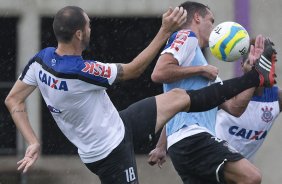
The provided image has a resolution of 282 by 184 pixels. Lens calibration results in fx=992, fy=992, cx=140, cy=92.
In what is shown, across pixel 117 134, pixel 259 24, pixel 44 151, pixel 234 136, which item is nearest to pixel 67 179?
pixel 44 151

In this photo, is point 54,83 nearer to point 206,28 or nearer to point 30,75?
point 30,75

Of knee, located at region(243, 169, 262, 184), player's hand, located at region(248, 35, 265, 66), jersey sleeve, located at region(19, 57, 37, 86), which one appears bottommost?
knee, located at region(243, 169, 262, 184)

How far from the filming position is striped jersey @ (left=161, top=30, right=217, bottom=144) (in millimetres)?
7219

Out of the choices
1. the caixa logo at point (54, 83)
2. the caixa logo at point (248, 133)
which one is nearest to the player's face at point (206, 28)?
the caixa logo at point (248, 133)

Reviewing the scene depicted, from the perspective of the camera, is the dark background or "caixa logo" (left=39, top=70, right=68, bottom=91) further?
the dark background

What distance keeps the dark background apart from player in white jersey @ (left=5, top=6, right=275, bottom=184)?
504 centimetres

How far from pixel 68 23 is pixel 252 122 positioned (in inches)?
76.6

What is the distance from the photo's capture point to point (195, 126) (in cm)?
728

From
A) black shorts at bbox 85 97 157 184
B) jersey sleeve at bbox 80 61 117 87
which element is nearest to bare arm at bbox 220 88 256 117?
black shorts at bbox 85 97 157 184

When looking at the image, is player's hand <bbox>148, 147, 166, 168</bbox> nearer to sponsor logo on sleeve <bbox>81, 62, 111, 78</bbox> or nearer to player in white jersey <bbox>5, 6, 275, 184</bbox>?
player in white jersey <bbox>5, 6, 275, 184</bbox>

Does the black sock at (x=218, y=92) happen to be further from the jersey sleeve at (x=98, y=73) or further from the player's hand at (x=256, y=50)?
the jersey sleeve at (x=98, y=73)

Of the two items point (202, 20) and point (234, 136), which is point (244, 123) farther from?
point (202, 20)

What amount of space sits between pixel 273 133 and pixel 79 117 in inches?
206

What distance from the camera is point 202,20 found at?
7.54 m
